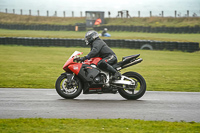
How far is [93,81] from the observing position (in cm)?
859

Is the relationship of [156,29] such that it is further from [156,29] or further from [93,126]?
[93,126]

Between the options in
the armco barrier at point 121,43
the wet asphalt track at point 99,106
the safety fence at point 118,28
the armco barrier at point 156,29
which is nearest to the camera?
the wet asphalt track at point 99,106

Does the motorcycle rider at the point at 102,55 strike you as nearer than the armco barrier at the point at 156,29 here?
Yes

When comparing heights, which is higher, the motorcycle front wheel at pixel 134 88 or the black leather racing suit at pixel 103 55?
the black leather racing suit at pixel 103 55

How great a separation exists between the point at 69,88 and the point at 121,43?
22.6 m

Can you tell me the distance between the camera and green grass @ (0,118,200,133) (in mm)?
5500

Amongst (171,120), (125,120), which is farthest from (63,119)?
(171,120)

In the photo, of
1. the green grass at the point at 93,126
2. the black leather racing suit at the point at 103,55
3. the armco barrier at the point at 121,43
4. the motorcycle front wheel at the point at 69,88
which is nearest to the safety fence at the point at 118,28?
the armco barrier at the point at 121,43

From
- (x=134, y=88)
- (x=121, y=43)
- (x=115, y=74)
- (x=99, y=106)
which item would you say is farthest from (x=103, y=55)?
(x=121, y=43)

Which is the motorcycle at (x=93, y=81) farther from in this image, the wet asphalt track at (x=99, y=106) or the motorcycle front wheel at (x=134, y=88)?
the wet asphalt track at (x=99, y=106)

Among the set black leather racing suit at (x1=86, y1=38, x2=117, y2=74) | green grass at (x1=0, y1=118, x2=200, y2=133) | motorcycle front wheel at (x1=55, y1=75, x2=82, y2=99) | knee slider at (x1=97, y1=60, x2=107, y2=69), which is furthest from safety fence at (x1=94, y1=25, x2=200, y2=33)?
green grass at (x1=0, y1=118, x2=200, y2=133)

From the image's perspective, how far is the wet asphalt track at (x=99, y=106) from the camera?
22.1 ft

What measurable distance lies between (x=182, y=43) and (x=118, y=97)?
20366 millimetres

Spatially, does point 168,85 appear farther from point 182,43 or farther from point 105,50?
point 182,43
